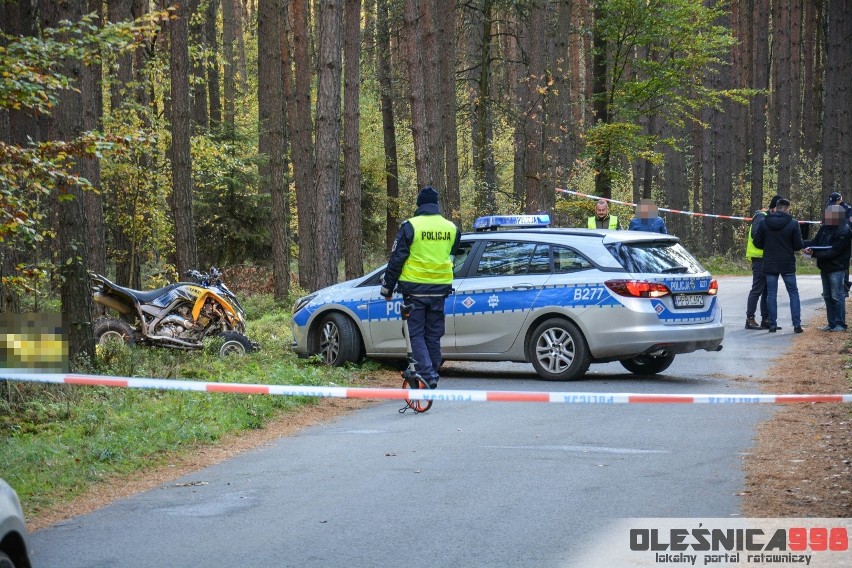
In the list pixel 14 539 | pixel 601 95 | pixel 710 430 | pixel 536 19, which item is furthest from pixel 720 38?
pixel 14 539

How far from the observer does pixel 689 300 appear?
13109 millimetres

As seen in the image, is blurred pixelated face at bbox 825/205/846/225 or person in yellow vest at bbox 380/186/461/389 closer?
person in yellow vest at bbox 380/186/461/389

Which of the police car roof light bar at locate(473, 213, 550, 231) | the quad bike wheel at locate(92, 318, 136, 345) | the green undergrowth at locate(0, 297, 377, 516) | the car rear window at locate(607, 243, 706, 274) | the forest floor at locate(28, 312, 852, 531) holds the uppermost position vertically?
the police car roof light bar at locate(473, 213, 550, 231)

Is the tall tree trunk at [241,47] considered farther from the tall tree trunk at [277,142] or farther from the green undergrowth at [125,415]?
the green undergrowth at [125,415]

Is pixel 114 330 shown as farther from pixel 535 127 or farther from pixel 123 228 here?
pixel 535 127

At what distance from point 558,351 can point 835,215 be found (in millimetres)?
7659

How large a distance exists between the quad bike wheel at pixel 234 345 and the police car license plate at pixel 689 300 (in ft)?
20.9

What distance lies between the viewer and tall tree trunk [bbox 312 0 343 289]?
18625 mm

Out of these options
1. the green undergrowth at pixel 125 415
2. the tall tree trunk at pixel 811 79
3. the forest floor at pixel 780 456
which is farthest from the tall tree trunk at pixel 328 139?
the tall tree trunk at pixel 811 79

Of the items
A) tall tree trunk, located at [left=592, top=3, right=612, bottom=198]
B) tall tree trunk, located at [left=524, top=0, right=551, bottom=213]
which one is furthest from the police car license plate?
tall tree trunk, located at [left=592, top=3, right=612, bottom=198]

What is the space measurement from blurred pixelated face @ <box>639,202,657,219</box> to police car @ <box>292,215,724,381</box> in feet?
13.0

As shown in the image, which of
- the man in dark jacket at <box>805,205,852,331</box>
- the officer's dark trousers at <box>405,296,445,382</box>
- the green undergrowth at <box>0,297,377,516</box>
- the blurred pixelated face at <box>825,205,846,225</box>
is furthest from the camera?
the blurred pixelated face at <box>825,205,846,225</box>

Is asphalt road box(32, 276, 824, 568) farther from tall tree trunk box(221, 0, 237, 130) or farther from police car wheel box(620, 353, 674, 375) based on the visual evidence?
tall tree trunk box(221, 0, 237, 130)

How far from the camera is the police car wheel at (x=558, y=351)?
13227 millimetres
